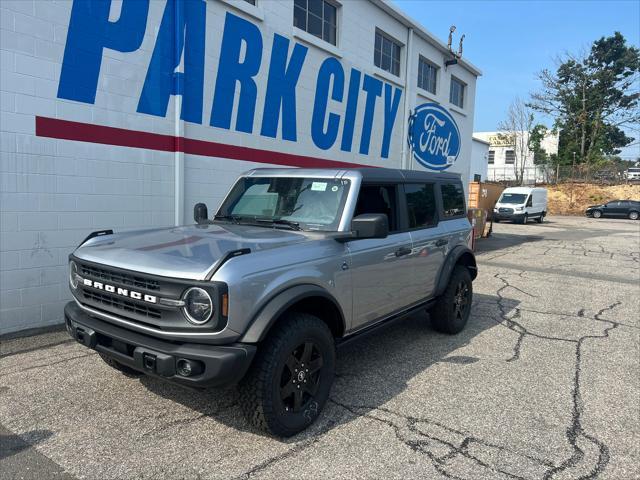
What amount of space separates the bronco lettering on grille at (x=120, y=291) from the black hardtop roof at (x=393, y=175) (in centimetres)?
205

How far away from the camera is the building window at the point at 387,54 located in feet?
38.6

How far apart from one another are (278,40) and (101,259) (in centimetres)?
646

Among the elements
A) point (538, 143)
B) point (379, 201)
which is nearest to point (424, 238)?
point (379, 201)

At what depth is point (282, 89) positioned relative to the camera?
342 inches

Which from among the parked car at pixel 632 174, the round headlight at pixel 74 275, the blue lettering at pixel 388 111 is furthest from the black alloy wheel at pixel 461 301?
the parked car at pixel 632 174

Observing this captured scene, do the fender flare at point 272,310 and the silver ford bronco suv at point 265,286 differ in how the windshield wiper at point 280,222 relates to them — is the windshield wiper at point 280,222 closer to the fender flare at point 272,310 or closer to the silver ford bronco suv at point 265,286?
the silver ford bronco suv at point 265,286

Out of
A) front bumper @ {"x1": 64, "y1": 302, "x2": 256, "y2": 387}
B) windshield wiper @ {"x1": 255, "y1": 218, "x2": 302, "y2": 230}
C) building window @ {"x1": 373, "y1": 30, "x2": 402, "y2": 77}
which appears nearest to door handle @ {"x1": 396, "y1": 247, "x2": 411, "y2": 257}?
windshield wiper @ {"x1": 255, "y1": 218, "x2": 302, "y2": 230}

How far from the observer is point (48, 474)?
277 cm

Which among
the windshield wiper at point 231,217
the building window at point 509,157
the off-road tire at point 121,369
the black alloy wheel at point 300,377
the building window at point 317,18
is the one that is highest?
the building window at point 509,157

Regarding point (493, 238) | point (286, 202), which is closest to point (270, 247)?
point (286, 202)

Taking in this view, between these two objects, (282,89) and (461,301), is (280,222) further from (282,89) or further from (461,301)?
(282,89)

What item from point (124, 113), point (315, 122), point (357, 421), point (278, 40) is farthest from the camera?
point (315, 122)

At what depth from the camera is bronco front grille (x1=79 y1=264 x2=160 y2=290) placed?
2936 mm

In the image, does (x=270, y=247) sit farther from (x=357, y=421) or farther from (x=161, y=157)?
(x=161, y=157)
